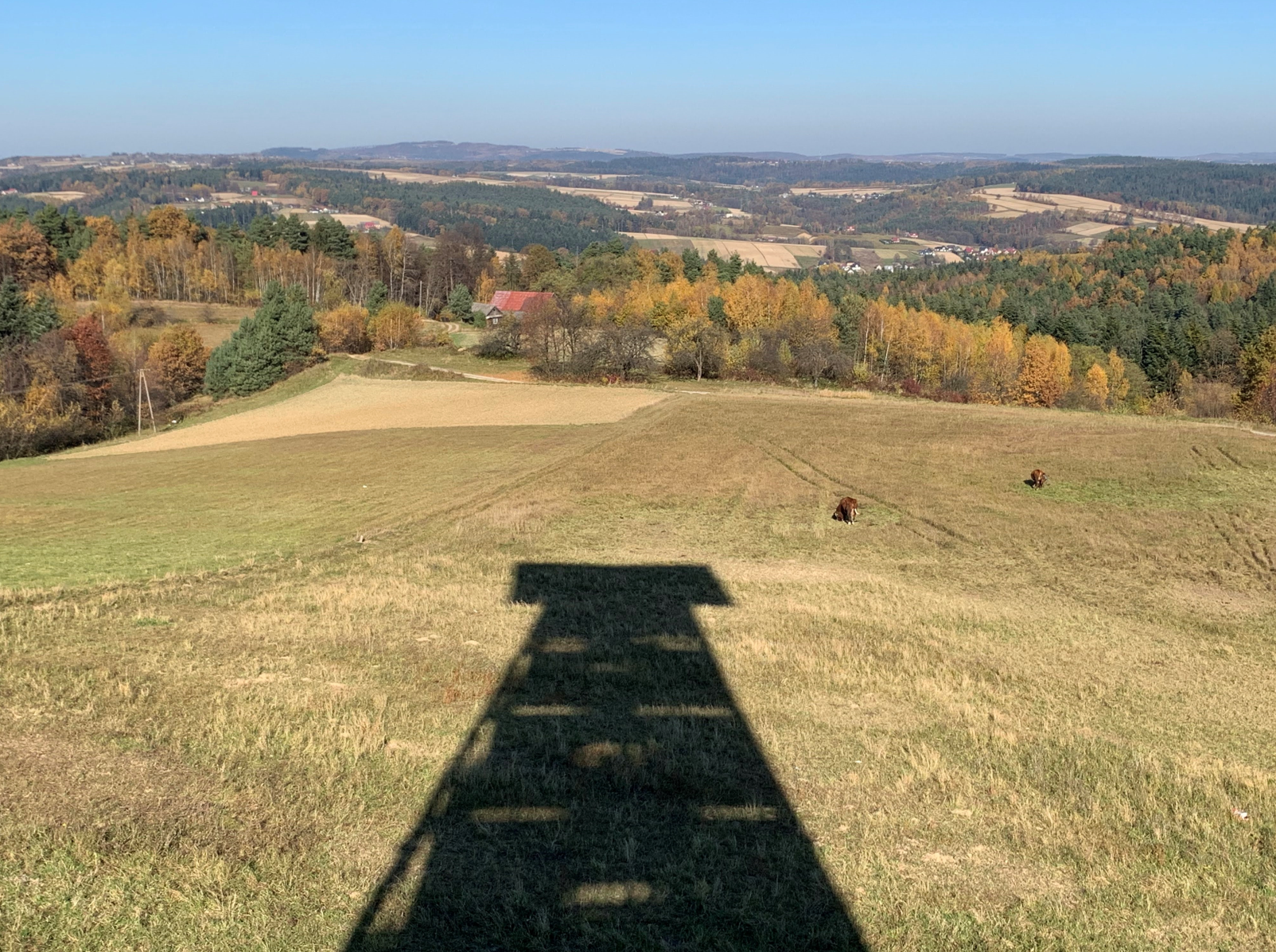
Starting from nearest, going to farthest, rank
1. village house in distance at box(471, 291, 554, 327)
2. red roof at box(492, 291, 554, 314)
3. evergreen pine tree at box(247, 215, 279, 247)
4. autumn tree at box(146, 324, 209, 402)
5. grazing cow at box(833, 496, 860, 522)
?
grazing cow at box(833, 496, 860, 522), autumn tree at box(146, 324, 209, 402), village house in distance at box(471, 291, 554, 327), red roof at box(492, 291, 554, 314), evergreen pine tree at box(247, 215, 279, 247)

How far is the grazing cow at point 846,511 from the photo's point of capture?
→ 107 ft

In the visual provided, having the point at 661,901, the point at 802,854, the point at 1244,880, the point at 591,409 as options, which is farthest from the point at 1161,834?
the point at 591,409

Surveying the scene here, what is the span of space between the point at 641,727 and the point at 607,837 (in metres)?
3.65

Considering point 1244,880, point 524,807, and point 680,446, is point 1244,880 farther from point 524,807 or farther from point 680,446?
point 680,446

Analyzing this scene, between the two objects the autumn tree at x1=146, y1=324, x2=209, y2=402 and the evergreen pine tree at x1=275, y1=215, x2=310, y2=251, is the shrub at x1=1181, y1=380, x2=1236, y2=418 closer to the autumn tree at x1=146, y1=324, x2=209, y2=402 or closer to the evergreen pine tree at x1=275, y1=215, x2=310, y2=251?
the autumn tree at x1=146, y1=324, x2=209, y2=402

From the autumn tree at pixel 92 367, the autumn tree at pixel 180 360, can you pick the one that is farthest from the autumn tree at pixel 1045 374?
the autumn tree at pixel 92 367

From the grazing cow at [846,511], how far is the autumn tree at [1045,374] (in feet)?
253

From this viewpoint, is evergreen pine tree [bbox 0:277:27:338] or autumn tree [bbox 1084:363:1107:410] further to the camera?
autumn tree [bbox 1084:363:1107:410]

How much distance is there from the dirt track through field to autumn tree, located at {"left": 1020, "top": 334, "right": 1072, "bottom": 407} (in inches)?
2171

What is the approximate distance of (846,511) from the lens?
107 ft

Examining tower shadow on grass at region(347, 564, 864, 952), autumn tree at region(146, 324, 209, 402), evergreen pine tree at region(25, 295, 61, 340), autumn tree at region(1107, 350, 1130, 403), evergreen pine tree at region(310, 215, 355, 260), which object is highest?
evergreen pine tree at region(310, 215, 355, 260)

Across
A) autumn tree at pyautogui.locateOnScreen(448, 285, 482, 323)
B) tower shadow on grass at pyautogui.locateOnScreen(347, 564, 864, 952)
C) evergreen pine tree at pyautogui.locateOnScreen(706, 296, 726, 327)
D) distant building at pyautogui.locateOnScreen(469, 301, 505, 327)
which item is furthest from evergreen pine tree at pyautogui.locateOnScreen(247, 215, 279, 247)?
tower shadow on grass at pyautogui.locateOnScreen(347, 564, 864, 952)

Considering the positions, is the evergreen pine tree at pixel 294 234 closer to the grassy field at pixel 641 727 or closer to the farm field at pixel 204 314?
the farm field at pixel 204 314

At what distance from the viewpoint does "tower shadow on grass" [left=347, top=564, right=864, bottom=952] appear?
843 centimetres
